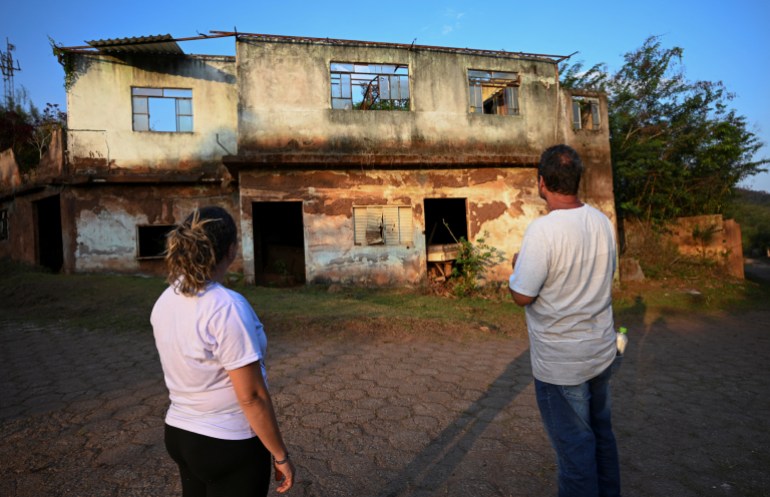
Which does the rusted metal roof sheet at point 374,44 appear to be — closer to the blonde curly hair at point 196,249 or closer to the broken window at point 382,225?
the broken window at point 382,225

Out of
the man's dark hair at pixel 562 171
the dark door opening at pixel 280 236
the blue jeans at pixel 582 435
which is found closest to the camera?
the blue jeans at pixel 582 435

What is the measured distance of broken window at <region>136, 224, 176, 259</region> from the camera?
482 inches

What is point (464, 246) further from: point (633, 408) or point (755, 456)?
point (755, 456)

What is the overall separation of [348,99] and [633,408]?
9.54 m

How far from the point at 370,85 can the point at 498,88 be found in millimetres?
3748

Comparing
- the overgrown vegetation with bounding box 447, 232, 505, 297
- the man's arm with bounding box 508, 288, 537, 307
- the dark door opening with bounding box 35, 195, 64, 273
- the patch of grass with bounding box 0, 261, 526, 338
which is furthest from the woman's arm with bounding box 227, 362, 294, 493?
the dark door opening with bounding box 35, 195, 64, 273

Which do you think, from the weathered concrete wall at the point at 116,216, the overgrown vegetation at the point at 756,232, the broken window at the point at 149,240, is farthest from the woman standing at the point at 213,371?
the overgrown vegetation at the point at 756,232

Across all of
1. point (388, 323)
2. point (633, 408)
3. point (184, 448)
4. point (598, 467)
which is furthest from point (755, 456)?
point (388, 323)

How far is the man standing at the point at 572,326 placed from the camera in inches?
74.7

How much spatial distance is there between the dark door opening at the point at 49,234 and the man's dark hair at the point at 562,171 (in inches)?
570

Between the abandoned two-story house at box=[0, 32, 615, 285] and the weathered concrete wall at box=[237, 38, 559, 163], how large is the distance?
3 centimetres

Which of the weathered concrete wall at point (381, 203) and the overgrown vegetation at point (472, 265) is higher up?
the weathered concrete wall at point (381, 203)

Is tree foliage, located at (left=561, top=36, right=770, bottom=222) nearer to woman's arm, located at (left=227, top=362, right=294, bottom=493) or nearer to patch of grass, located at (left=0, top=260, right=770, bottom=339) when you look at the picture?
patch of grass, located at (left=0, top=260, right=770, bottom=339)

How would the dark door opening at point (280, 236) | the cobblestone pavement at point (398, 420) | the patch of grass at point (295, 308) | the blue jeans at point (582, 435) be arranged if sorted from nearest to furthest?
the blue jeans at point (582, 435) → the cobblestone pavement at point (398, 420) → the patch of grass at point (295, 308) → the dark door opening at point (280, 236)
